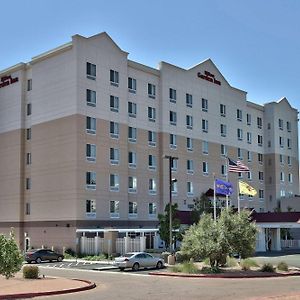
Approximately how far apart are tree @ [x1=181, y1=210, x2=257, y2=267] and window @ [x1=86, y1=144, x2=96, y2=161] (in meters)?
22.2

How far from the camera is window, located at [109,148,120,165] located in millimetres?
59688

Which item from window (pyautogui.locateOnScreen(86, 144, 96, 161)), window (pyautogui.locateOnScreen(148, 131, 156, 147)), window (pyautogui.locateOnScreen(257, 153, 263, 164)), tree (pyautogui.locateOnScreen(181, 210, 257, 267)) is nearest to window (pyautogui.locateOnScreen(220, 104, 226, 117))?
window (pyautogui.locateOnScreen(257, 153, 263, 164))

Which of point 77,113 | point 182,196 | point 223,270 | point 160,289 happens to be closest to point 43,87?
point 77,113

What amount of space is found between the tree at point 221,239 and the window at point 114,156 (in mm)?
23629

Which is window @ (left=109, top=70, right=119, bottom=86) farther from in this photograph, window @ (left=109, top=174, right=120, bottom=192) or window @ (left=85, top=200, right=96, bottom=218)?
window @ (left=85, top=200, right=96, bottom=218)

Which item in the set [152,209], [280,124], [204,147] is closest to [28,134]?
[152,209]

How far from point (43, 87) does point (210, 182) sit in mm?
26103

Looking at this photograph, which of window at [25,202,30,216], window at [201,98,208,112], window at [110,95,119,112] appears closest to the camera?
window at [110,95,119,112]

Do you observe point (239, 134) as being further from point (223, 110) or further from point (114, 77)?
point (114, 77)

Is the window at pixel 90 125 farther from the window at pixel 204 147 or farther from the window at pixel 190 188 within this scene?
the window at pixel 204 147

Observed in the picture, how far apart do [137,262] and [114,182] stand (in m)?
20.2

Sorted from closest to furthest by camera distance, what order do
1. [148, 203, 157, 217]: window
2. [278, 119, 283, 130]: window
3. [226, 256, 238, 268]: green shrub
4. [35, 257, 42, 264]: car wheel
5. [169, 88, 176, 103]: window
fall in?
[226, 256, 238, 268]: green shrub
[35, 257, 42, 264]: car wheel
[148, 203, 157, 217]: window
[169, 88, 176, 103]: window
[278, 119, 283, 130]: window

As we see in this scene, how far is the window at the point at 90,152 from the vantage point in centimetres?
5719

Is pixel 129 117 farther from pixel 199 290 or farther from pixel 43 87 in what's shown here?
pixel 199 290
